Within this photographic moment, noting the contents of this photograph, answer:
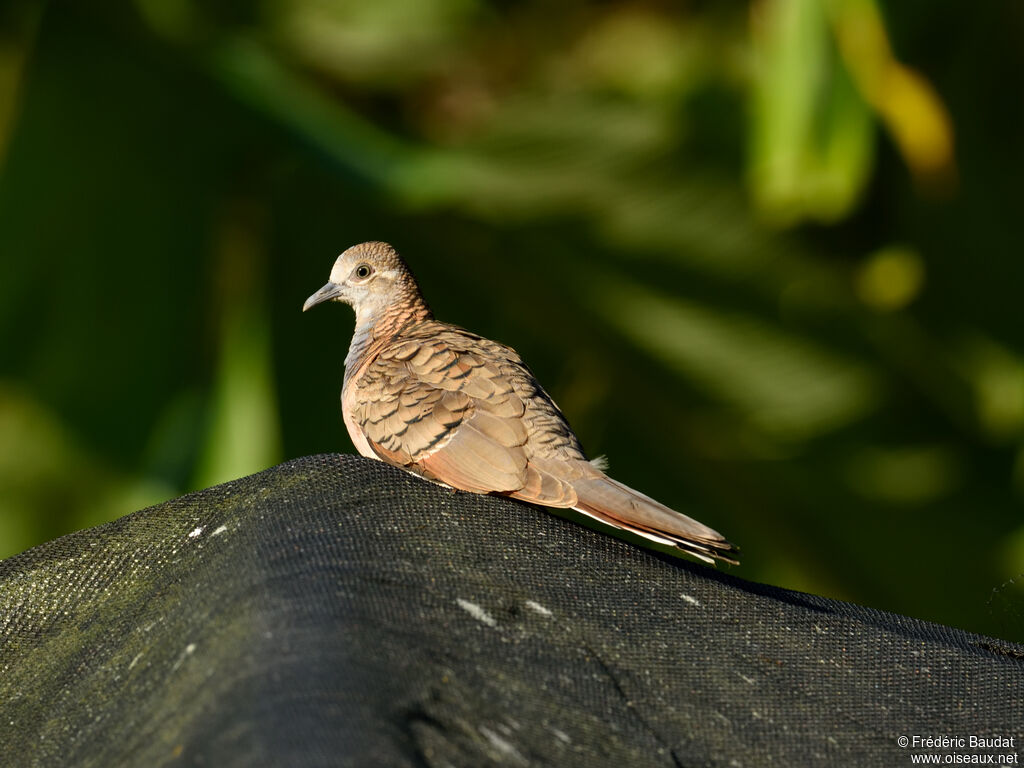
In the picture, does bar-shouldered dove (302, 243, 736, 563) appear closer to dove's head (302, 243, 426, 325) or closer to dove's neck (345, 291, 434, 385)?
dove's neck (345, 291, 434, 385)

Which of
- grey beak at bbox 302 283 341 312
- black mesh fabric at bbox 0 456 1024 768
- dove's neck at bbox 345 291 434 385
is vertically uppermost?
grey beak at bbox 302 283 341 312

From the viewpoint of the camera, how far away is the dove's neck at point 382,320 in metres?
3.73

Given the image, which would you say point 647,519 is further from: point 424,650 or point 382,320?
point 382,320

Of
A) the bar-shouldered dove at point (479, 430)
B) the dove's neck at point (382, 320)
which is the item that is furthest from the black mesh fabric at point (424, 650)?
the dove's neck at point (382, 320)

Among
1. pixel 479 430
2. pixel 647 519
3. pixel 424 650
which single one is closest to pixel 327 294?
pixel 479 430

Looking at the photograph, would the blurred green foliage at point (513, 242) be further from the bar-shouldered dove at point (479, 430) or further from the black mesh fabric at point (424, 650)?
the black mesh fabric at point (424, 650)

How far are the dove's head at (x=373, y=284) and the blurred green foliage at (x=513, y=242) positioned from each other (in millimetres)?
1109

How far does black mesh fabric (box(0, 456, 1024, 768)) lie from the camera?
140cm

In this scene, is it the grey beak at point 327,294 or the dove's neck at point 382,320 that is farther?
the grey beak at point 327,294

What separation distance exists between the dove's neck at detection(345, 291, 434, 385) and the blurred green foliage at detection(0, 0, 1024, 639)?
1.25 meters

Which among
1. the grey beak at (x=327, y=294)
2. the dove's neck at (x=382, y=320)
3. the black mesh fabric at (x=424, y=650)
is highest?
the grey beak at (x=327, y=294)

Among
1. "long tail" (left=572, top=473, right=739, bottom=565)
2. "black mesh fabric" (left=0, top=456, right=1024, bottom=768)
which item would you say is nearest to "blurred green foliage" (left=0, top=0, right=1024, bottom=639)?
"long tail" (left=572, top=473, right=739, bottom=565)

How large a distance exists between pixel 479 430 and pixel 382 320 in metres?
1.09

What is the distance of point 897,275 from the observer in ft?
17.9
